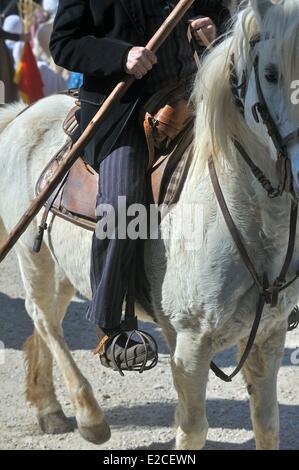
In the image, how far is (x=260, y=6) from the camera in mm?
3031

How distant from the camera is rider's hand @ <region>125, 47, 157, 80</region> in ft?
11.0

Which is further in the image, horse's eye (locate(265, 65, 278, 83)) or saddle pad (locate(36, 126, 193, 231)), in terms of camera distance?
saddle pad (locate(36, 126, 193, 231))

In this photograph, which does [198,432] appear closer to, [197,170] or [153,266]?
[153,266]

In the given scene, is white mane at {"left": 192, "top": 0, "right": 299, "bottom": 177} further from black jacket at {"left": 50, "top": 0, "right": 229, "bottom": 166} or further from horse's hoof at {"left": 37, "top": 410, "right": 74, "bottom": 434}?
horse's hoof at {"left": 37, "top": 410, "right": 74, "bottom": 434}

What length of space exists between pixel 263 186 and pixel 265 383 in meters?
1.12

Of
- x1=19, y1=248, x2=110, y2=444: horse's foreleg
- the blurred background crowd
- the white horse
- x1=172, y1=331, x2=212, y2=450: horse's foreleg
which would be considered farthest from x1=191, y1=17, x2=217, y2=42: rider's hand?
the blurred background crowd

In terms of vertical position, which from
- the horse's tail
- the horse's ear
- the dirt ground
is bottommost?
the dirt ground

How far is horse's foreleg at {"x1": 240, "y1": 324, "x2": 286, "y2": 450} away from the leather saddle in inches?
32.6

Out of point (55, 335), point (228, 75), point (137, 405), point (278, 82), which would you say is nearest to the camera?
point (278, 82)

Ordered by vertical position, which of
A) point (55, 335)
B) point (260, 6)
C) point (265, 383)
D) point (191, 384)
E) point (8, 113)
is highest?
point (260, 6)

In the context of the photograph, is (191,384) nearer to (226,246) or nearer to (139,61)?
(226,246)

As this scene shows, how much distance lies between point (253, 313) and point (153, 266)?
48 cm

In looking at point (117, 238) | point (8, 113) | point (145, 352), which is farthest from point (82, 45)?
point (8, 113)

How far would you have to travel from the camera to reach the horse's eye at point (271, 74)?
2.99 metres
